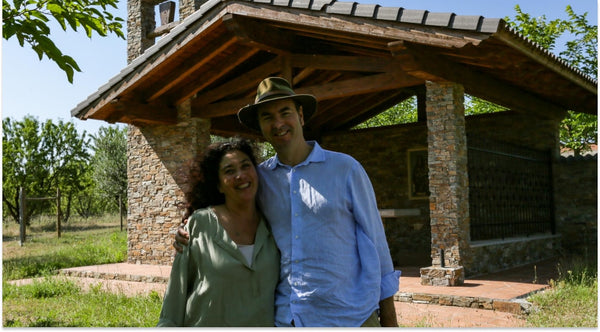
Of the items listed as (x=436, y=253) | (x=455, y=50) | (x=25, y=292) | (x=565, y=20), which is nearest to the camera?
(x=455, y=50)

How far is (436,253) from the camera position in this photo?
24.8 ft

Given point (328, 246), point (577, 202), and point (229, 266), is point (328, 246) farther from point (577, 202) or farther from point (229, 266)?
point (577, 202)

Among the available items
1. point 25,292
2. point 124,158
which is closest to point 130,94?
point 25,292

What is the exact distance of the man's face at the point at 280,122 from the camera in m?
2.38

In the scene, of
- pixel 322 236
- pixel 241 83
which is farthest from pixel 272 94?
pixel 241 83

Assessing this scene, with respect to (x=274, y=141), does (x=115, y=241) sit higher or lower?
lower

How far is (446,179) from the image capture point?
7.54 meters

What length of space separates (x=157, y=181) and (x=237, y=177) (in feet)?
28.2

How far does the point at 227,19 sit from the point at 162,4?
4.50 m

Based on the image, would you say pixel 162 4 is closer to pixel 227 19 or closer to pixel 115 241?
pixel 227 19

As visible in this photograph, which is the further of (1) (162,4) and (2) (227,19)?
(1) (162,4)

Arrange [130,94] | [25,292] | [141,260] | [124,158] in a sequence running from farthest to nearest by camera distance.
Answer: [124,158]
[141,260]
[130,94]
[25,292]

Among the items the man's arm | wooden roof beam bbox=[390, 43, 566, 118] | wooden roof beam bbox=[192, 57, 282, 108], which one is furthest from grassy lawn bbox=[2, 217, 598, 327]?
wooden roof beam bbox=[192, 57, 282, 108]

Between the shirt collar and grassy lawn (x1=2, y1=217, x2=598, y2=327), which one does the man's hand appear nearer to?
the shirt collar
